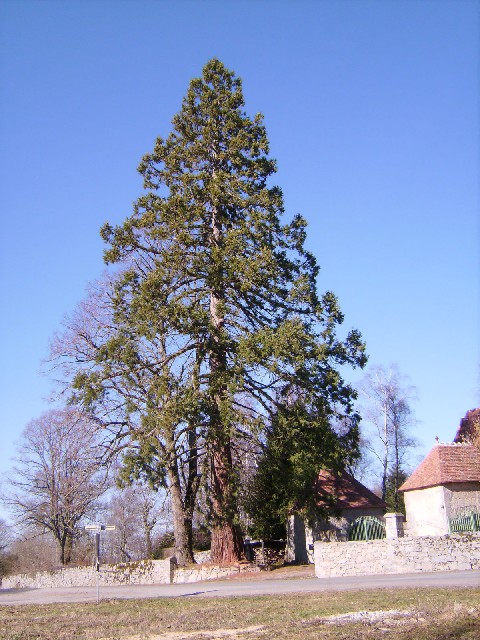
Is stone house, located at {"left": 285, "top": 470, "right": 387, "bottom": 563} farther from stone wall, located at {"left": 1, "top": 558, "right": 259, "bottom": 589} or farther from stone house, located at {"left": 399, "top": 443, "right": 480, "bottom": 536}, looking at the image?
stone wall, located at {"left": 1, "top": 558, "right": 259, "bottom": 589}

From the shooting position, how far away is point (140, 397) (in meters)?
23.5

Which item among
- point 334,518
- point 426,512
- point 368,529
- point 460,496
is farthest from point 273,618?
point 426,512

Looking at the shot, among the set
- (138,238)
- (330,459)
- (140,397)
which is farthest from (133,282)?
(330,459)

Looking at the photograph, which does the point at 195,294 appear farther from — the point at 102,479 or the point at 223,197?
the point at 102,479

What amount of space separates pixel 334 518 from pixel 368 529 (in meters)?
4.28

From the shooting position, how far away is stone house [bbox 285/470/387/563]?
28.8m

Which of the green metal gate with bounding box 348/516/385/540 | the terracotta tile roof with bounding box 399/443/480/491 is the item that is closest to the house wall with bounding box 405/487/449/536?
the terracotta tile roof with bounding box 399/443/480/491

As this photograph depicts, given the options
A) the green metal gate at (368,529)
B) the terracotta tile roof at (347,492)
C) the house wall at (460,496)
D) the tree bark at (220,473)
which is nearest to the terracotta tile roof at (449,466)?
the house wall at (460,496)

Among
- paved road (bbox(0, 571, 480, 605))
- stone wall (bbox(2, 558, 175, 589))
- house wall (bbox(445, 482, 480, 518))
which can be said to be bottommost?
stone wall (bbox(2, 558, 175, 589))

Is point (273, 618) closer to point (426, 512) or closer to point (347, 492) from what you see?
point (347, 492)

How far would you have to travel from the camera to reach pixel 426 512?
3262cm

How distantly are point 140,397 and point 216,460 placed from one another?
12.5 feet

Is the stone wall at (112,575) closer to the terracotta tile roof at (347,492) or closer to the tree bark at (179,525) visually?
the tree bark at (179,525)

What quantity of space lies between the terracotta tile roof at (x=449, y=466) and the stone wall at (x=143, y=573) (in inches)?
517
